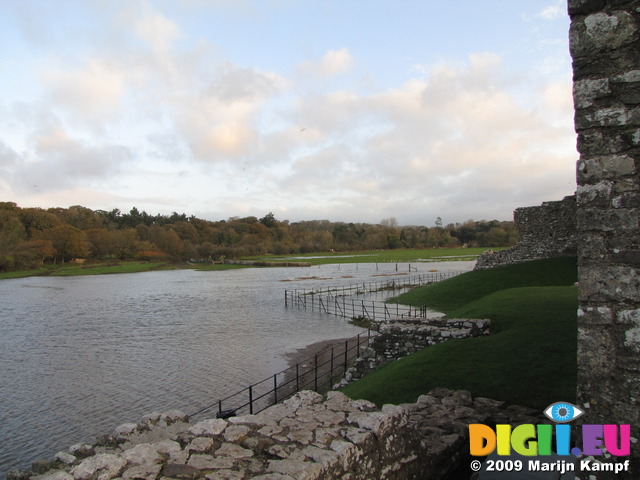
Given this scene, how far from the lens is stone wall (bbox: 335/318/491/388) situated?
1445 cm

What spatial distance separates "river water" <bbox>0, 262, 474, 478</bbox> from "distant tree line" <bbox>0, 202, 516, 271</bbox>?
70777 millimetres

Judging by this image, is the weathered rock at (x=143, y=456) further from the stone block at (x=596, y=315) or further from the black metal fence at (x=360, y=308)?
the black metal fence at (x=360, y=308)

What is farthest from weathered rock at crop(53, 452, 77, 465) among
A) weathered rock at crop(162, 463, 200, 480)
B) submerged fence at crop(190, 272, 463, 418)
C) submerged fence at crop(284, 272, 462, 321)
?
submerged fence at crop(284, 272, 462, 321)

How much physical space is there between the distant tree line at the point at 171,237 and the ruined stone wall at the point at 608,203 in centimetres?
10844

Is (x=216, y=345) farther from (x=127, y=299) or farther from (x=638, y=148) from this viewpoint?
(x=127, y=299)

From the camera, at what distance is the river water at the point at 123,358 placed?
1351 centimetres

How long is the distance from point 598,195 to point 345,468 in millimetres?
4195

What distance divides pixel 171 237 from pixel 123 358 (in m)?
120

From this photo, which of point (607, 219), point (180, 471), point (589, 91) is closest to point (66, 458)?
point (180, 471)

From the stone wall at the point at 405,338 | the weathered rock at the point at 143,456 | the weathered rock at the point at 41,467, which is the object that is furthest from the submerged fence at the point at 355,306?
the weathered rock at the point at 143,456

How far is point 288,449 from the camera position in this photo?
5223 millimetres

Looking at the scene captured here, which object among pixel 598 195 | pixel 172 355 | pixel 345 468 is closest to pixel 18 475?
pixel 345 468

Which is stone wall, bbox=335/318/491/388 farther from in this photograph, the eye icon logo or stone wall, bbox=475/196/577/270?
stone wall, bbox=475/196/577/270

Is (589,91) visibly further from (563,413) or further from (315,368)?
(315,368)
